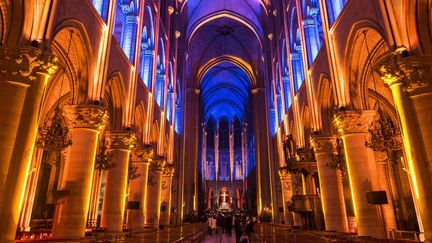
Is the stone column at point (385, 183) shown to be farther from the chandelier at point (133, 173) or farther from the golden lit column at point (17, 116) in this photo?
the golden lit column at point (17, 116)

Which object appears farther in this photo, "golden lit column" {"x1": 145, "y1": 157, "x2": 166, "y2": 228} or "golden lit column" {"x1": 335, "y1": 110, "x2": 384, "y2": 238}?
"golden lit column" {"x1": 145, "y1": 157, "x2": 166, "y2": 228}

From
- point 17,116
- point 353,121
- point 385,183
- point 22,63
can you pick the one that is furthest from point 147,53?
point 385,183

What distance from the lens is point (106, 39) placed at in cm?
1140

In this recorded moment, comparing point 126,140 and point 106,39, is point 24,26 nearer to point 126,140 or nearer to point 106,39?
point 106,39

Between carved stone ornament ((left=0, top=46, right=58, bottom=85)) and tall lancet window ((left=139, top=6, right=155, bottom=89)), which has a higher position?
tall lancet window ((left=139, top=6, right=155, bottom=89))

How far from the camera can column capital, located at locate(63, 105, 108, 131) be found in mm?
9727

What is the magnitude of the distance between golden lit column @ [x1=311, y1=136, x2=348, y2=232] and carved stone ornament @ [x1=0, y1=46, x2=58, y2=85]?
10.8 metres

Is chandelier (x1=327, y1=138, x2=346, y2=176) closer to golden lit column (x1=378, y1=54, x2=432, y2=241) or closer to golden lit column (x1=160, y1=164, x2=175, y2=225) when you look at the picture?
golden lit column (x1=378, y1=54, x2=432, y2=241)

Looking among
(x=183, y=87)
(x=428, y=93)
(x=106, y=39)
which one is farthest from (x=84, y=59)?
(x=183, y=87)

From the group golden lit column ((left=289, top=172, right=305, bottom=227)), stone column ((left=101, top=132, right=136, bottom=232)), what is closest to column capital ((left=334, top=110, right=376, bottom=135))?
stone column ((left=101, top=132, right=136, bottom=232))

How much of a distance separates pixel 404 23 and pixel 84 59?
974cm

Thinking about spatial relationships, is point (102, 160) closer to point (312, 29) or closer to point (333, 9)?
point (333, 9)

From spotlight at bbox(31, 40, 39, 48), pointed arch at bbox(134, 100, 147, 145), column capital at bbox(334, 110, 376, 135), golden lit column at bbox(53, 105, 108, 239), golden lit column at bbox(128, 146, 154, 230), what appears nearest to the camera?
spotlight at bbox(31, 40, 39, 48)

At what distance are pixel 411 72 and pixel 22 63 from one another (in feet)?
28.8
